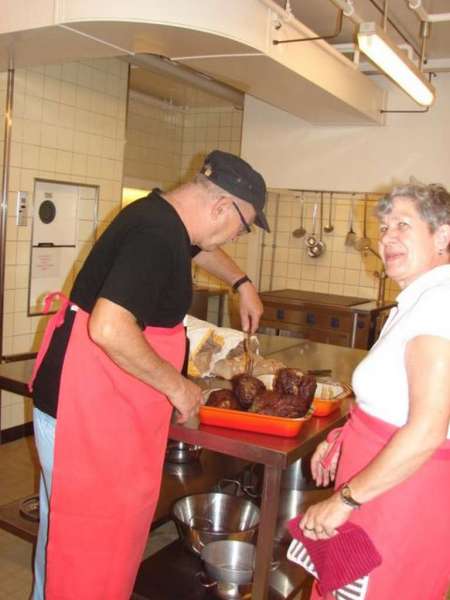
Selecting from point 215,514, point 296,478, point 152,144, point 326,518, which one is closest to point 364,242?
point 152,144

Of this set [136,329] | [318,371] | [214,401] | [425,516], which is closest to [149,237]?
[136,329]

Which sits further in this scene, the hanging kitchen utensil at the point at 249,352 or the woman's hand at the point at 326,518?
the hanging kitchen utensil at the point at 249,352

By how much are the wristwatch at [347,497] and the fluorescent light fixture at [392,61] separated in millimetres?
1574

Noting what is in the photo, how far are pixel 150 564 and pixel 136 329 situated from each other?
1110mm

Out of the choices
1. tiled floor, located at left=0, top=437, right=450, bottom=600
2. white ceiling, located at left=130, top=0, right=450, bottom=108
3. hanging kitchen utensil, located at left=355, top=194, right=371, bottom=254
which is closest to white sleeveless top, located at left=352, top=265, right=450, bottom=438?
tiled floor, located at left=0, top=437, right=450, bottom=600

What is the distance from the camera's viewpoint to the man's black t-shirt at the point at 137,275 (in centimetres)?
129

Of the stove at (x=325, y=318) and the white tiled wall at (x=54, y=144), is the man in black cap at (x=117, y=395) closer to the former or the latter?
the white tiled wall at (x=54, y=144)

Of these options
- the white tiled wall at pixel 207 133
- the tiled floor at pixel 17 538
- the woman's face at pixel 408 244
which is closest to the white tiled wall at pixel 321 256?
the white tiled wall at pixel 207 133

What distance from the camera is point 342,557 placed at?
4.19 ft

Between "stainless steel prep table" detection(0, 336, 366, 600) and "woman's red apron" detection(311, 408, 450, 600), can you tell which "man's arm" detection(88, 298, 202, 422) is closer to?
"stainless steel prep table" detection(0, 336, 366, 600)

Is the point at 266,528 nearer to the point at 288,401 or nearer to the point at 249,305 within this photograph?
the point at 288,401

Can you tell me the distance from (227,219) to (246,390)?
51 centimetres

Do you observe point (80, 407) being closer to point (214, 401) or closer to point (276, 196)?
point (214, 401)

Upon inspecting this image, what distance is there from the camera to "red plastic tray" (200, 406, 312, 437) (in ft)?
5.29
